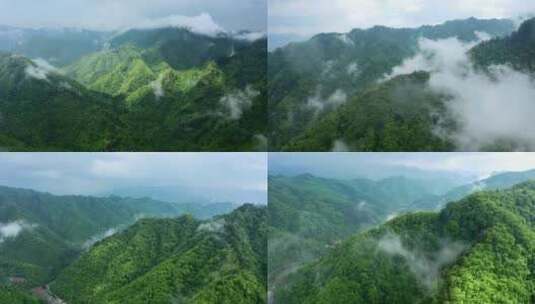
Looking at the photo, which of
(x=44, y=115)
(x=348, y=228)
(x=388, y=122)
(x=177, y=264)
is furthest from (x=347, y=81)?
(x=44, y=115)

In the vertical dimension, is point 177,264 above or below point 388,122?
below

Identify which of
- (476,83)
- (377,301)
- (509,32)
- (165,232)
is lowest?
(377,301)

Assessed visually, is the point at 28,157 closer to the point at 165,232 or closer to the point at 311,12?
the point at 165,232

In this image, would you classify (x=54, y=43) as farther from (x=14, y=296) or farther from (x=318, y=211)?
(x=318, y=211)

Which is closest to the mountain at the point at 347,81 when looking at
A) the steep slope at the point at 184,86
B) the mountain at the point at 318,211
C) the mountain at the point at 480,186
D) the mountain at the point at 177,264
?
the steep slope at the point at 184,86

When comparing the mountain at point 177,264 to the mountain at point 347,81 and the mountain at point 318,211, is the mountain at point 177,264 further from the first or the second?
the mountain at point 347,81

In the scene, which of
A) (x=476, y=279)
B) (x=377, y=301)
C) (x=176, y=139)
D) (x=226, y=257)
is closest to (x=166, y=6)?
(x=176, y=139)

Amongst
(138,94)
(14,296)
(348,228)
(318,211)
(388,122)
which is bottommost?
(14,296)

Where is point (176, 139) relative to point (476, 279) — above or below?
above
